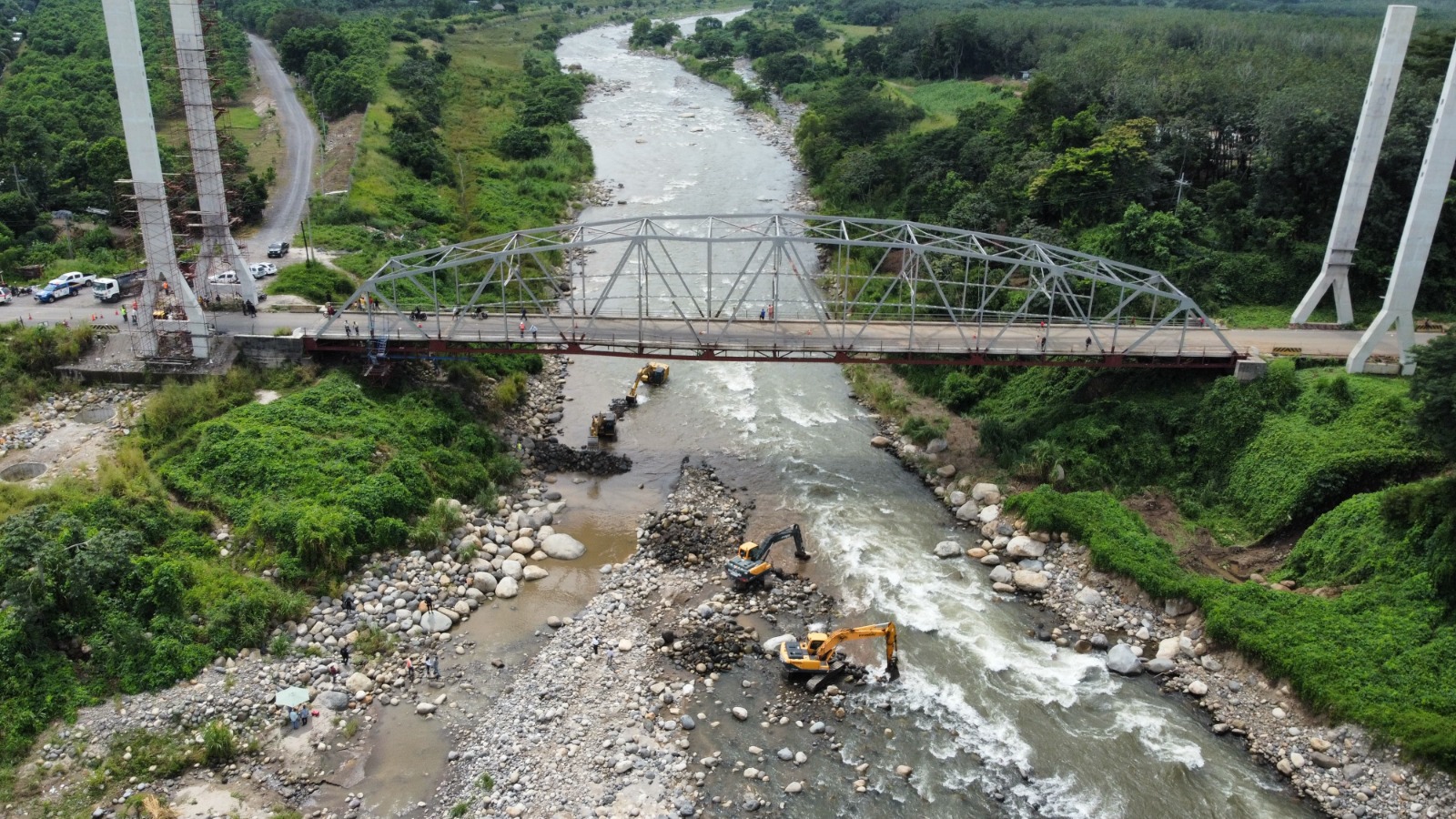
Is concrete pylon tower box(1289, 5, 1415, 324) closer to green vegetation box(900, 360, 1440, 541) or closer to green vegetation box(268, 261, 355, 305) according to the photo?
green vegetation box(900, 360, 1440, 541)

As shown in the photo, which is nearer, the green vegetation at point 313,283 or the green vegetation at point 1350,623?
the green vegetation at point 1350,623

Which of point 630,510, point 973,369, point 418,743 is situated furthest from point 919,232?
point 418,743

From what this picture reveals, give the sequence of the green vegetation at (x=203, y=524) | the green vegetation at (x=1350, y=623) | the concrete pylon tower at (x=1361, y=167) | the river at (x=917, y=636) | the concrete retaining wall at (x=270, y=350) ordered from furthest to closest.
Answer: the concrete retaining wall at (x=270, y=350) < the concrete pylon tower at (x=1361, y=167) < the green vegetation at (x=203, y=524) < the green vegetation at (x=1350, y=623) < the river at (x=917, y=636)

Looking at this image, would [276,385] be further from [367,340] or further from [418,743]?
[418,743]

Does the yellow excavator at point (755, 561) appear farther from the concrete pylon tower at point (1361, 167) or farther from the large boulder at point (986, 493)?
the concrete pylon tower at point (1361, 167)

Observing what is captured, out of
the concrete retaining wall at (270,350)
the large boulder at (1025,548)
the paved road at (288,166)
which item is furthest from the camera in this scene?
the paved road at (288,166)

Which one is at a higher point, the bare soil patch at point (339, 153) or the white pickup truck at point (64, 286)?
the bare soil patch at point (339, 153)

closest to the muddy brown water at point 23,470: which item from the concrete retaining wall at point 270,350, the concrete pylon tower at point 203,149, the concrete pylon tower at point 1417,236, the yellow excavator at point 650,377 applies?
the concrete retaining wall at point 270,350
